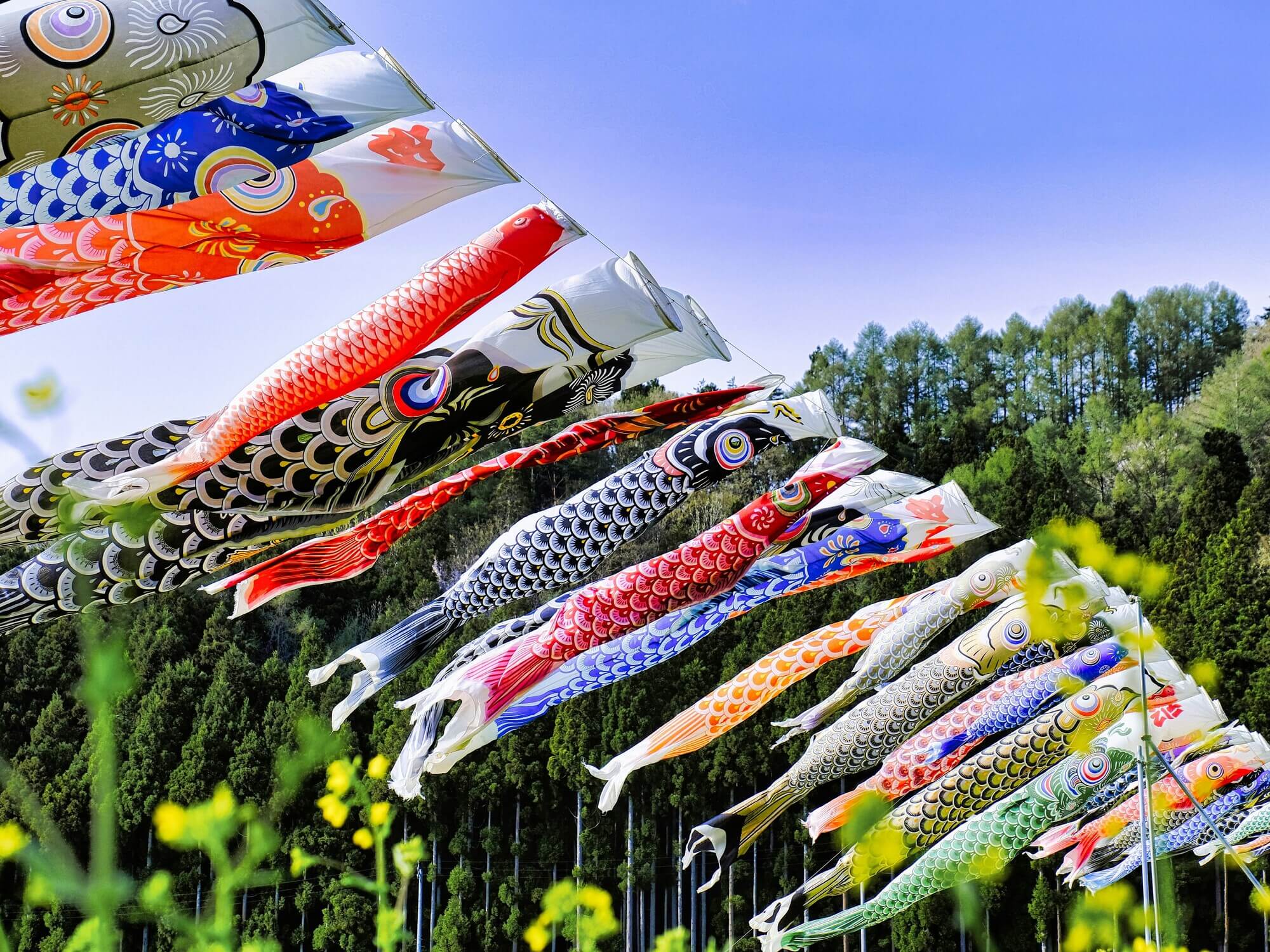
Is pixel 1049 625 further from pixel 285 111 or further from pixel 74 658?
pixel 74 658

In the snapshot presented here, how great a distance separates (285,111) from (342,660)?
2.75m

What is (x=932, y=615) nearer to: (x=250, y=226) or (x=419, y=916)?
(x=250, y=226)

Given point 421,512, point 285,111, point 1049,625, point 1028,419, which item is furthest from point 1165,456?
point 1049,625

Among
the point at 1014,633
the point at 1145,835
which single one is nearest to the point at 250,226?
the point at 1145,835

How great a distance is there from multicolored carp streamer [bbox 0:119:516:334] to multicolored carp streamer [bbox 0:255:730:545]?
0.63 metres

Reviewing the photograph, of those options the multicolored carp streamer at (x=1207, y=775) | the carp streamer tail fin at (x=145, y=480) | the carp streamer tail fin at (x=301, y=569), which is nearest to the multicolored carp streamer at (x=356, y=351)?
the carp streamer tail fin at (x=145, y=480)

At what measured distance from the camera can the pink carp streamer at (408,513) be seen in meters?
5.64

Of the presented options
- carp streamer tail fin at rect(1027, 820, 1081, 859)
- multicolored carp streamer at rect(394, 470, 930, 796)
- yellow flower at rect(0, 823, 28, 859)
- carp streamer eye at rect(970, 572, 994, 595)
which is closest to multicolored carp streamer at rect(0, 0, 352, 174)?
yellow flower at rect(0, 823, 28, 859)

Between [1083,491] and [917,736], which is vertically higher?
[1083,491]

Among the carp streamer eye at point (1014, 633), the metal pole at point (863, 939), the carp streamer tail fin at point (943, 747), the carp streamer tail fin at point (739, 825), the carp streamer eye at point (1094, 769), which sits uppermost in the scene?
the carp streamer eye at point (1014, 633)

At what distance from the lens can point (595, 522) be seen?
609 centimetres

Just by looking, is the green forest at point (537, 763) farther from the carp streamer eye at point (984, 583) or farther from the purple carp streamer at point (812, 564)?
the purple carp streamer at point (812, 564)

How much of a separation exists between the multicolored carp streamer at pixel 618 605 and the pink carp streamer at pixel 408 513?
0.38m

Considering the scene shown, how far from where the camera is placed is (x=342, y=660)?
5988 mm
